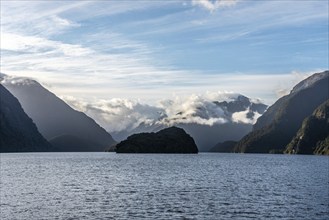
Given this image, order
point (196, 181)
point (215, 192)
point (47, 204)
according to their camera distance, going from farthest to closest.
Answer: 1. point (196, 181)
2. point (215, 192)
3. point (47, 204)

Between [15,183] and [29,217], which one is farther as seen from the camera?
[15,183]

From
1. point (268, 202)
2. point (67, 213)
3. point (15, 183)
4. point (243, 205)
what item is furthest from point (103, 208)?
point (15, 183)

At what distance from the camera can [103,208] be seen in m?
93.7

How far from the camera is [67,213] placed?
288ft

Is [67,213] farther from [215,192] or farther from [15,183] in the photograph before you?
[15,183]

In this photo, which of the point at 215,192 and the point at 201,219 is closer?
the point at 201,219

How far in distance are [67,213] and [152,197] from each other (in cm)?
2822

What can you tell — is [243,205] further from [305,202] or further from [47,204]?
[47,204]

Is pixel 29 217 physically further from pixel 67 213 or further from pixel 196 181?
pixel 196 181

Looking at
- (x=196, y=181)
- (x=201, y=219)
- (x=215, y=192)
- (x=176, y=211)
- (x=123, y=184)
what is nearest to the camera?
(x=201, y=219)

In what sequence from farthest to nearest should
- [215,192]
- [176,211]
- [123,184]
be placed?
[123,184], [215,192], [176,211]

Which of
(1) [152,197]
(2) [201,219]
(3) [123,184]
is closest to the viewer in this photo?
(2) [201,219]

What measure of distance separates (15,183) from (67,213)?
64.5 meters

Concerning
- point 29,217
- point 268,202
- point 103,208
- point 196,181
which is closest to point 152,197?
point 103,208
